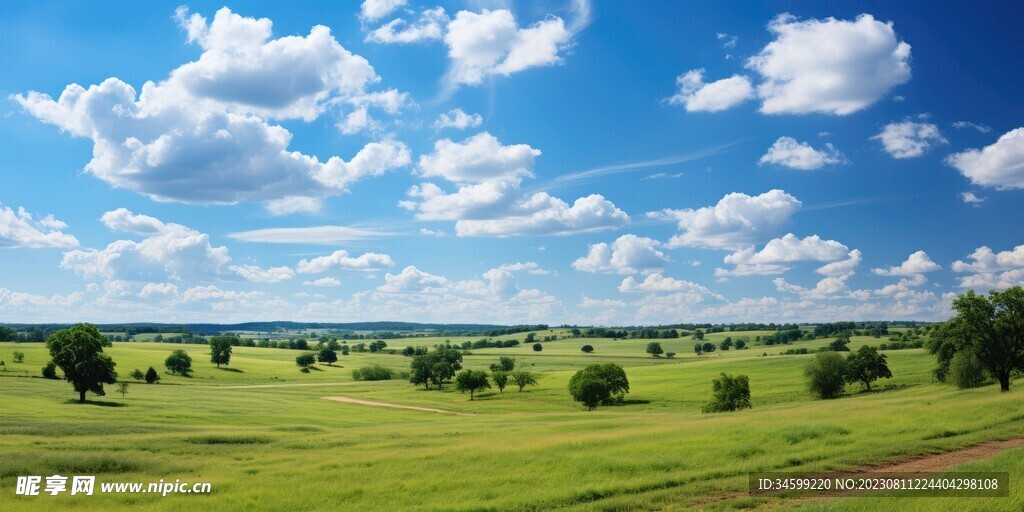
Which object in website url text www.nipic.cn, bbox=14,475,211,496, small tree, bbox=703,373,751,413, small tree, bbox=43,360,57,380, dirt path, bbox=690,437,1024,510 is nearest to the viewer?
dirt path, bbox=690,437,1024,510

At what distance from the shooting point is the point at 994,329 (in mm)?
52875

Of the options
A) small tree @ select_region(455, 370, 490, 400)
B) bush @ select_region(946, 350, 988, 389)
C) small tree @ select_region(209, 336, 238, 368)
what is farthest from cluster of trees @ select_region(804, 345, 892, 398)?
small tree @ select_region(209, 336, 238, 368)

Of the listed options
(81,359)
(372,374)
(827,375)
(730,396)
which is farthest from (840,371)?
(372,374)

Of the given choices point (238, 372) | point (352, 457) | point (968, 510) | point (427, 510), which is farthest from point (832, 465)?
point (238, 372)

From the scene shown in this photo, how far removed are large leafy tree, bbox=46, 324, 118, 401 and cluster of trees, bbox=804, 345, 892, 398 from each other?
90.5 m

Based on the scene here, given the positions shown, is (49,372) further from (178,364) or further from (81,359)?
(178,364)

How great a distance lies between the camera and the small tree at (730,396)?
73706 mm

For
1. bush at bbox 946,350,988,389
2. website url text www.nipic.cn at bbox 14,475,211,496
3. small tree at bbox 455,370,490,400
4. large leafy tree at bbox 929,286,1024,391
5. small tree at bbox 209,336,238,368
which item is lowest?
small tree at bbox 455,370,490,400

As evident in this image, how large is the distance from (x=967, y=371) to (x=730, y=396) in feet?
77.8

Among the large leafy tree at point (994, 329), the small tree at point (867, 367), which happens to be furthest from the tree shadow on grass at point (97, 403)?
the small tree at point (867, 367)

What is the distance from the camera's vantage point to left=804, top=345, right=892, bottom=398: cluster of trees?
3349 inches

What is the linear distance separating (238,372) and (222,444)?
12994cm

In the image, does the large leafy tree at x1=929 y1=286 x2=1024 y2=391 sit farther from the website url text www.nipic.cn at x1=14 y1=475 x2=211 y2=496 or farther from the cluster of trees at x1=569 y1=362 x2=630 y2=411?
the website url text www.nipic.cn at x1=14 y1=475 x2=211 y2=496

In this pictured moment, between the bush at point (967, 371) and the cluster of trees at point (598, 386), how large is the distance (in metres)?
45.7
